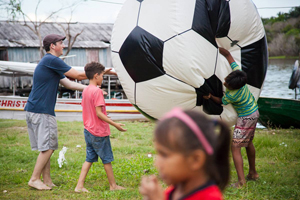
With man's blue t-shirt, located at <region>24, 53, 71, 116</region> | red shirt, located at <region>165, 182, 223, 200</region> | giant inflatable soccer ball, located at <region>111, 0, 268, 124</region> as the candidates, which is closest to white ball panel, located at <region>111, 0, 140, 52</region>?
giant inflatable soccer ball, located at <region>111, 0, 268, 124</region>

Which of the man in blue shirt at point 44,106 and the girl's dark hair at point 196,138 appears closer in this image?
the girl's dark hair at point 196,138

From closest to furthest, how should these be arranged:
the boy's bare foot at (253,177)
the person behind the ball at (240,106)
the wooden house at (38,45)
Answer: the person behind the ball at (240,106) → the boy's bare foot at (253,177) → the wooden house at (38,45)

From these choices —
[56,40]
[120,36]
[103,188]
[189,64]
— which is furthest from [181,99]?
[56,40]

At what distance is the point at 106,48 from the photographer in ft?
79.8

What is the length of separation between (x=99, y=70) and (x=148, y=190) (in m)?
2.77

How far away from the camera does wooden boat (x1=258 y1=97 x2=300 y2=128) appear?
875cm

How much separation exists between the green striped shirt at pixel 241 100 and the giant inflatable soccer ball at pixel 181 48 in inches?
4.7

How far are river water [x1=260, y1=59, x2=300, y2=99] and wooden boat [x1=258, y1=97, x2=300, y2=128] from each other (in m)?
9.49

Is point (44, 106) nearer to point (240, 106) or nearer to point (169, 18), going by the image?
A: point (169, 18)

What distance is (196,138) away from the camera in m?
1.16

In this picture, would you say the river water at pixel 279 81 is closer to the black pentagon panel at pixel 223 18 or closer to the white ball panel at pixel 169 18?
the black pentagon panel at pixel 223 18

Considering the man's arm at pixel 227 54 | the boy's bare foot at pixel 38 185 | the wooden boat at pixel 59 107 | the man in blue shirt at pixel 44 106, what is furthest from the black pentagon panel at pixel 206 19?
the wooden boat at pixel 59 107

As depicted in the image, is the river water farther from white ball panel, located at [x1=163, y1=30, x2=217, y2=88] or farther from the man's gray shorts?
the man's gray shorts

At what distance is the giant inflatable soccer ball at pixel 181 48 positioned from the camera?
3.33 m
